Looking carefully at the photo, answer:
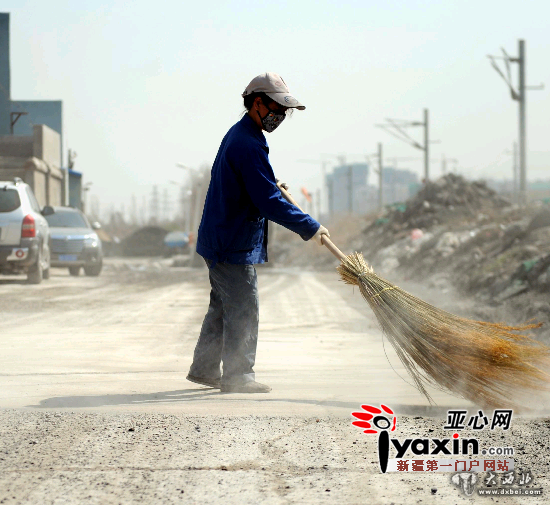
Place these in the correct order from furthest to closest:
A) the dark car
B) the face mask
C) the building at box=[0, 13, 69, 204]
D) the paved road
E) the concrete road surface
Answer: the building at box=[0, 13, 69, 204] → the dark car → the face mask → the paved road → the concrete road surface

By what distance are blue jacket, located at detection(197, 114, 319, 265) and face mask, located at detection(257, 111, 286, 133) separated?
0.06 m

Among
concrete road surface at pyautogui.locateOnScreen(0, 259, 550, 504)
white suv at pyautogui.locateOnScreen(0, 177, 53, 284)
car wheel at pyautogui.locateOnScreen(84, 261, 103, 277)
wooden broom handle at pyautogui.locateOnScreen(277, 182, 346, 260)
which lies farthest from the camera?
car wheel at pyautogui.locateOnScreen(84, 261, 103, 277)

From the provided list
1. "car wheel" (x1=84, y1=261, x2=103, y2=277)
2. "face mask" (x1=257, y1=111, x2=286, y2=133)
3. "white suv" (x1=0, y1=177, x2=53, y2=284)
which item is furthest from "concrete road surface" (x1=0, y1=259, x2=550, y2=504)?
"car wheel" (x1=84, y1=261, x2=103, y2=277)

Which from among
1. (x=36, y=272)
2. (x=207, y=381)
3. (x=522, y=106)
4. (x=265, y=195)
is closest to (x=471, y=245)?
(x=522, y=106)

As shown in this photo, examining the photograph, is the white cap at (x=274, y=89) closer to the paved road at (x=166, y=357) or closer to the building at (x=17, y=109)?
the paved road at (x=166, y=357)

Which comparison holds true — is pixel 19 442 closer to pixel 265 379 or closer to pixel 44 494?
pixel 44 494

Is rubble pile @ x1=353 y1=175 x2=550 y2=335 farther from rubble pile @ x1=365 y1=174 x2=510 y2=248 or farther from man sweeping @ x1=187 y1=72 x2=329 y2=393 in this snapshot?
man sweeping @ x1=187 y1=72 x2=329 y2=393

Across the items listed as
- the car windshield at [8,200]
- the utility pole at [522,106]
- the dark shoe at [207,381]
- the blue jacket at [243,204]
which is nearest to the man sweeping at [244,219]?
the blue jacket at [243,204]

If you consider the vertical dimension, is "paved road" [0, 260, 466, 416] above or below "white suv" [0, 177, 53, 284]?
below

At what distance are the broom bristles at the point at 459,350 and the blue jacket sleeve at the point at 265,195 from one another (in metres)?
0.57

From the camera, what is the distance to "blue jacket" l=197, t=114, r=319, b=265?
16.8 feet

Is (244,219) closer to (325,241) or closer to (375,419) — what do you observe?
(325,241)

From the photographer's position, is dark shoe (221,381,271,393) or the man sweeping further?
dark shoe (221,381,271,393)

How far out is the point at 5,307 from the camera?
11391 mm
